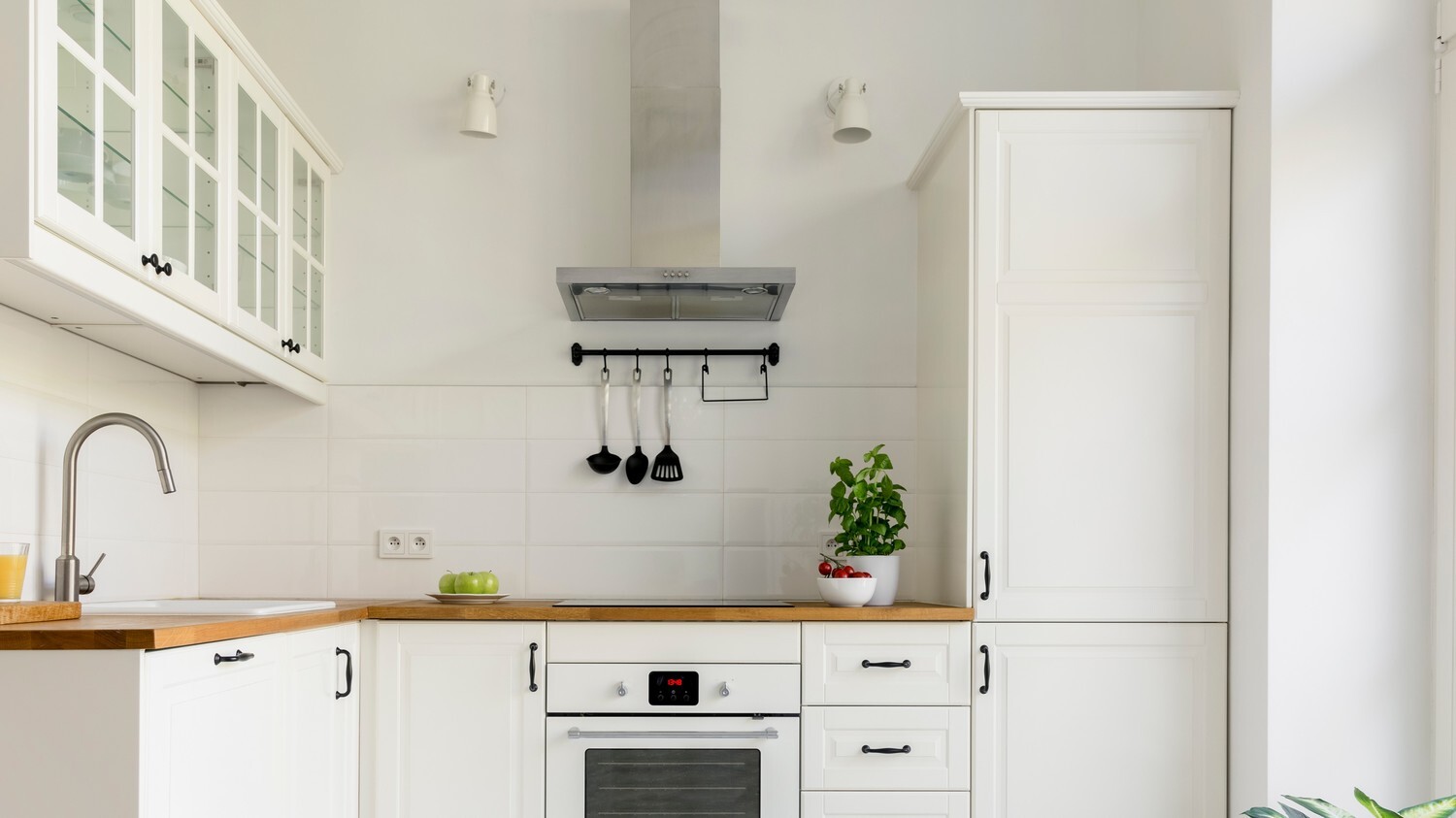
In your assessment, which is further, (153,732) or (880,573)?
(880,573)

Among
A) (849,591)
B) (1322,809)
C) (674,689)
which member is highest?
(849,591)

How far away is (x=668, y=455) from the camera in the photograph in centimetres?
341

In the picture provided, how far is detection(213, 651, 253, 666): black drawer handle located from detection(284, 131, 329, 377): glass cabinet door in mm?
1140

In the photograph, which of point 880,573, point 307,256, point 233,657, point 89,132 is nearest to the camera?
point 89,132

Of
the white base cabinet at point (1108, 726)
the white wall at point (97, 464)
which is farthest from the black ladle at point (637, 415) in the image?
the white wall at point (97, 464)

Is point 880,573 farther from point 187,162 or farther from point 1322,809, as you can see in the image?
point 187,162

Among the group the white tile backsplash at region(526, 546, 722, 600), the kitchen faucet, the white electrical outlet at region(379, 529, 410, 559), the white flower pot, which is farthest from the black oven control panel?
the kitchen faucet

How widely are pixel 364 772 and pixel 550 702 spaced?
0.47 m

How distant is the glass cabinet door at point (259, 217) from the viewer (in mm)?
2754

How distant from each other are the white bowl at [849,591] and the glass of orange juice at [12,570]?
68.0 inches

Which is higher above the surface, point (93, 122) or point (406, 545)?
point (93, 122)

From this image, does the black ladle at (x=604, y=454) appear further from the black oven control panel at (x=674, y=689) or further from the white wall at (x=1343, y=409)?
the white wall at (x=1343, y=409)

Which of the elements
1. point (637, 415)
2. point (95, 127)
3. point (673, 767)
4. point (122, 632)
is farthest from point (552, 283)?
point (122, 632)

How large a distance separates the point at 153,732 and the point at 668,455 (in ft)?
5.80
